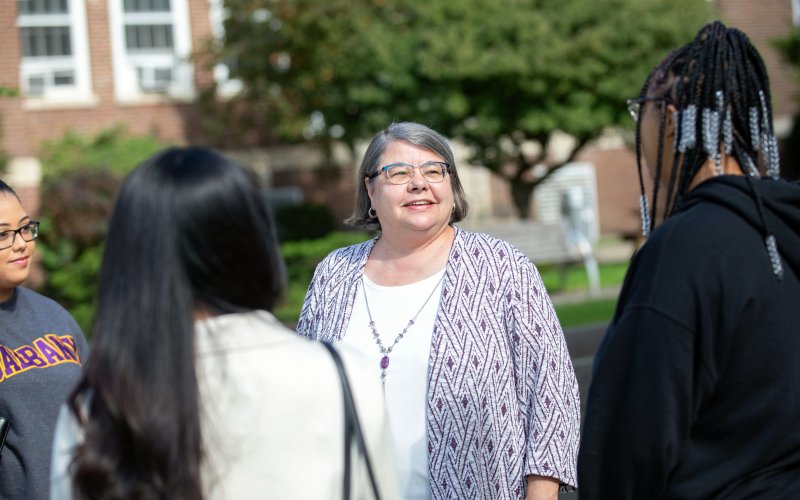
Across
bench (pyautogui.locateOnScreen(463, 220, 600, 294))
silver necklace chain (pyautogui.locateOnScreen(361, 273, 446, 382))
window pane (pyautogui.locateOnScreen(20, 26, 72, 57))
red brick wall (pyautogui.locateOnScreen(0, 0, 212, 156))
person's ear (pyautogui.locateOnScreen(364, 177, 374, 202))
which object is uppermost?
window pane (pyautogui.locateOnScreen(20, 26, 72, 57))

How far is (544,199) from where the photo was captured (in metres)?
21.3

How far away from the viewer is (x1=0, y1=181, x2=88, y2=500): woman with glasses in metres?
3.32

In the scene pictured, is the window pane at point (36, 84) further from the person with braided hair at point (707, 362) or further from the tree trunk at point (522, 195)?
the person with braided hair at point (707, 362)

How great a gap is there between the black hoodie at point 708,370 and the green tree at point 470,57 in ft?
36.6

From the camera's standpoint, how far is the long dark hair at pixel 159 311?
5.94ft

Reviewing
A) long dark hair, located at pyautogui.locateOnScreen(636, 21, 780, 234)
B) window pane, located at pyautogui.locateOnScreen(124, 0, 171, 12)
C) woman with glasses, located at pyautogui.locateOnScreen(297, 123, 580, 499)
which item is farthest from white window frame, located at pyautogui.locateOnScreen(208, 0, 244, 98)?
long dark hair, located at pyautogui.locateOnScreen(636, 21, 780, 234)

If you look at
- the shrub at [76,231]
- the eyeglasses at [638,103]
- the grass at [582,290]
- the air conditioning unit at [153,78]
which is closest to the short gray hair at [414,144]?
the eyeglasses at [638,103]

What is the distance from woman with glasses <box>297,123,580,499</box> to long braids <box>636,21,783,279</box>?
1.06m

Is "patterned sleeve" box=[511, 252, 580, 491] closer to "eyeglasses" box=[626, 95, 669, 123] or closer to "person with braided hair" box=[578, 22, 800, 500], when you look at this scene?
"eyeglasses" box=[626, 95, 669, 123]

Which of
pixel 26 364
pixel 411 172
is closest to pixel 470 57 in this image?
pixel 411 172

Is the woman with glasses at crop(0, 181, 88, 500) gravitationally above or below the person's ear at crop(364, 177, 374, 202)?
below

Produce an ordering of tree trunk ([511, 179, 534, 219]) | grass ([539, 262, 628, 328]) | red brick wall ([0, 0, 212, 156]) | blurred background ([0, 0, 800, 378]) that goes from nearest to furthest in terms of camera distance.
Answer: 1. grass ([539, 262, 628, 328])
2. blurred background ([0, 0, 800, 378])
3. tree trunk ([511, 179, 534, 219])
4. red brick wall ([0, 0, 212, 156])

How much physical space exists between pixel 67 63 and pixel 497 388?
15119 millimetres

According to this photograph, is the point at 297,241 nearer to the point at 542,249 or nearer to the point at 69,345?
the point at 542,249
